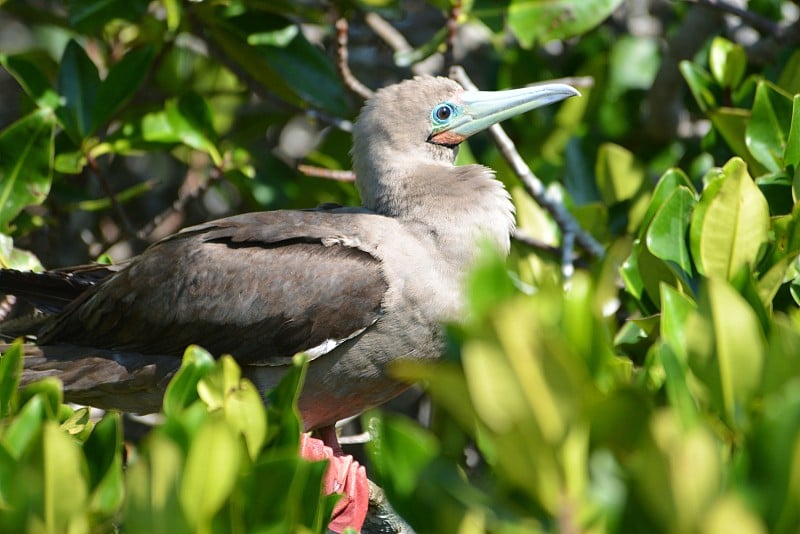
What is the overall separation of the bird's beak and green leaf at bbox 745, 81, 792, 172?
36.0 inches

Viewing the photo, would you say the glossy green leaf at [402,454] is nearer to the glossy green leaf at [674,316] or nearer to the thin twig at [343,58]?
the glossy green leaf at [674,316]

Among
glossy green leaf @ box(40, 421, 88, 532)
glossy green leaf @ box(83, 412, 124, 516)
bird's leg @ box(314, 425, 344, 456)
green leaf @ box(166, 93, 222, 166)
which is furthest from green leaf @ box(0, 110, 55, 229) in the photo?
glossy green leaf @ box(40, 421, 88, 532)

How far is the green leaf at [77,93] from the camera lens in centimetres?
524

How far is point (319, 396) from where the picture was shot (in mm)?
4480

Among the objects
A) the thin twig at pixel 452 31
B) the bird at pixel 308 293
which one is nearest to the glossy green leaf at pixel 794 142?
the bird at pixel 308 293

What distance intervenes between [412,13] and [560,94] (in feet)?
9.62

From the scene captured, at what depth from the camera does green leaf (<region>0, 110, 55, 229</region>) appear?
4.75 m

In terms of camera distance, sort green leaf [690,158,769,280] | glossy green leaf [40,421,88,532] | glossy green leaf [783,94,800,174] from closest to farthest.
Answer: glossy green leaf [40,421,88,532]
green leaf [690,158,769,280]
glossy green leaf [783,94,800,174]

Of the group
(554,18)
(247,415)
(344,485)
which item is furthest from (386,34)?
(247,415)

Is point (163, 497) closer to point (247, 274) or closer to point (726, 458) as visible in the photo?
point (726, 458)

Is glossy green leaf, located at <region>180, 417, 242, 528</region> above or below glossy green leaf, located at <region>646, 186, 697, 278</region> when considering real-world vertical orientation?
above

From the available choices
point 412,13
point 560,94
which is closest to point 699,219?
point 560,94

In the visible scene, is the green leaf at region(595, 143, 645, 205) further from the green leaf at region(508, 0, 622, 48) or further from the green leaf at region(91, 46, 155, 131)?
the green leaf at region(91, 46, 155, 131)

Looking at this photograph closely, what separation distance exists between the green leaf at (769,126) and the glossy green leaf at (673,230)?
90cm
